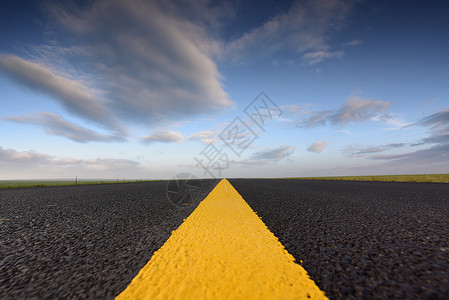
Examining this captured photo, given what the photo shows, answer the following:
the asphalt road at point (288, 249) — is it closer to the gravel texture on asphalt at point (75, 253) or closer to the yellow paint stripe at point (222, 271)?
the gravel texture on asphalt at point (75, 253)

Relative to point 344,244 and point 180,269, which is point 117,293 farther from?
point 344,244

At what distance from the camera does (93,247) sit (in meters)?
2.52

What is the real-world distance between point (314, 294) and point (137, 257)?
179cm

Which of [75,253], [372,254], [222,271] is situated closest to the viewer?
[222,271]

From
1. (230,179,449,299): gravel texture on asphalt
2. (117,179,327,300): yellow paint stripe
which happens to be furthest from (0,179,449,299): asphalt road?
(117,179,327,300): yellow paint stripe

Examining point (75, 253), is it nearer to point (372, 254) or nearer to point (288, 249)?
point (288, 249)

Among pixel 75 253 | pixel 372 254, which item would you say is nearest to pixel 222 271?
pixel 372 254

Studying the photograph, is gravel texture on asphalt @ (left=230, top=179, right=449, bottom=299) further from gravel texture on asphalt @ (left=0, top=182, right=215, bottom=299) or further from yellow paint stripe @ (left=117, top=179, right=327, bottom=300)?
gravel texture on asphalt @ (left=0, top=182, right=215, bottom=299)

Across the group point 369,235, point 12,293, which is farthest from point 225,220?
point 12,293

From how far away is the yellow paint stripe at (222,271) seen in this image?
147cm

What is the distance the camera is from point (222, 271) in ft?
5.90

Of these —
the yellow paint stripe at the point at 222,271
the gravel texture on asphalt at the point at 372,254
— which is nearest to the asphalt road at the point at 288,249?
the gravel texture on asphalt at the point at 372,254

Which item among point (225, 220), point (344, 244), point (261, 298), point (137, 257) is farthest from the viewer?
point (225, 220)

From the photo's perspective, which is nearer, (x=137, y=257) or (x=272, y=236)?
(x=137, y=257)
